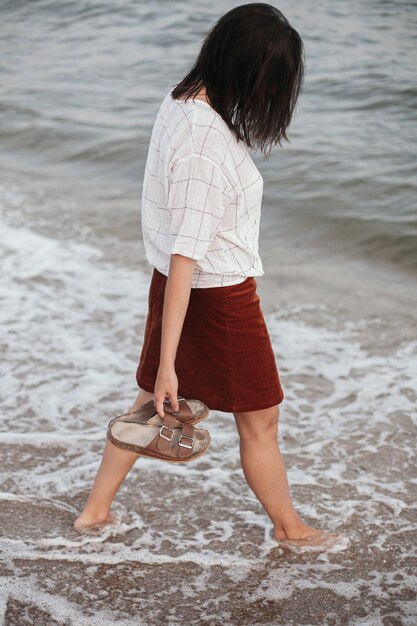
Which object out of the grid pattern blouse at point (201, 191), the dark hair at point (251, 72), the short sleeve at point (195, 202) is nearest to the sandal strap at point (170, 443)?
the grid pattern blouse at point (201, 191)

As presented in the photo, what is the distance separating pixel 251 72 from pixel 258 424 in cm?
118

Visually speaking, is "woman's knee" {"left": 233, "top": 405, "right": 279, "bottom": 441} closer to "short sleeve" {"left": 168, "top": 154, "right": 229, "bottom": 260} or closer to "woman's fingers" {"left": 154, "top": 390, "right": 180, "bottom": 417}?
"woman's fingers" {"left": 154, "top": 390, "right": 180, "bottom": 417}

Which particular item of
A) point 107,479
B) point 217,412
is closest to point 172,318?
point 107,479

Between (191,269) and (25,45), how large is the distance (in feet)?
47.9

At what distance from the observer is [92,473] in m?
3.76

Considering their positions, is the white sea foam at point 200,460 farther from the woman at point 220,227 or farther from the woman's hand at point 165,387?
the woman's hand at point 165,387

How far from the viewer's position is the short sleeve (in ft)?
7.66

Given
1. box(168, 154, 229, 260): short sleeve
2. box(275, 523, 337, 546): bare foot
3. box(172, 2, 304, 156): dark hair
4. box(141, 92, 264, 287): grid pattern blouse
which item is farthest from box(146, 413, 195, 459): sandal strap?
box(172, 2, 304, 156): dark hair

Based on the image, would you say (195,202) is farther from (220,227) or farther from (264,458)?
(264,458)

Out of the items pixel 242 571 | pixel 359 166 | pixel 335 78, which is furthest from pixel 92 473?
pixel 335 78

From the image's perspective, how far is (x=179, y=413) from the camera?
264 centimetres

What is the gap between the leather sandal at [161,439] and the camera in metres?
2.63

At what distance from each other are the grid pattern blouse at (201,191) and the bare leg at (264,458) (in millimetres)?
553

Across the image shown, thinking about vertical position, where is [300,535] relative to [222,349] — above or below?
below
